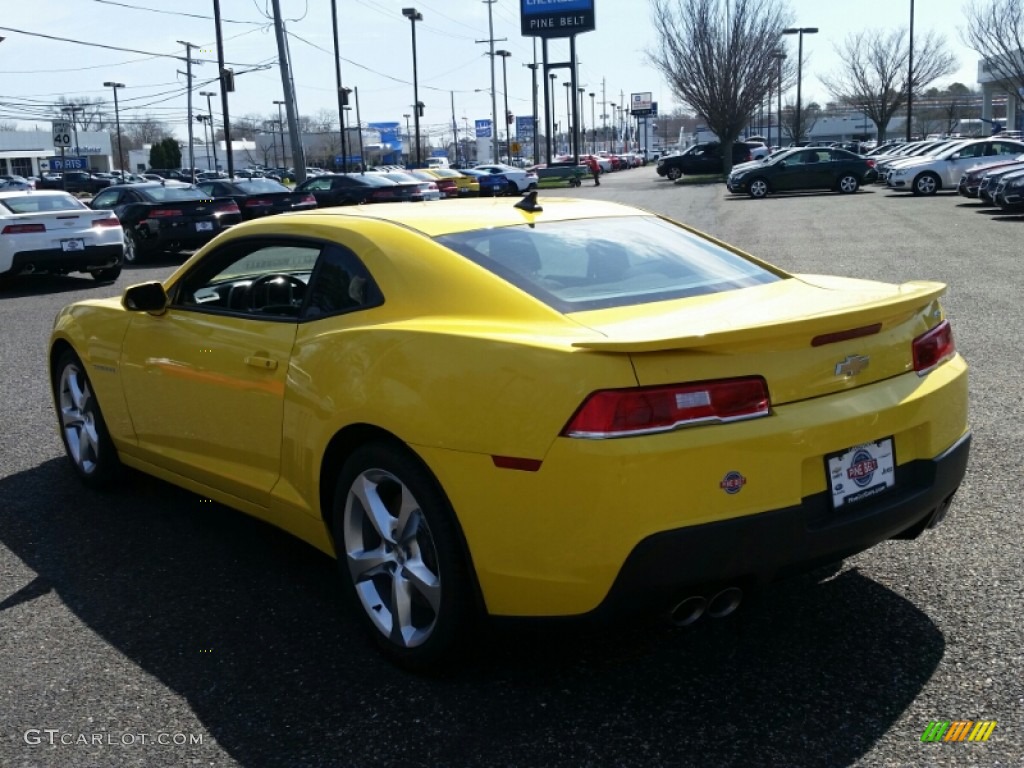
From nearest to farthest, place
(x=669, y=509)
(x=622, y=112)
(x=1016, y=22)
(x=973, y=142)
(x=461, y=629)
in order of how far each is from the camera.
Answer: (x=669, y=509), (x=461, y=629), (x=973, y=142), (x=1016, y=22), (x=622, y=112)

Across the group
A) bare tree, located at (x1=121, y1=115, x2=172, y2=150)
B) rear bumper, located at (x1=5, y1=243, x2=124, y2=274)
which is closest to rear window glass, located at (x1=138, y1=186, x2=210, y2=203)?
rear bumper, located at (x1=5, y1=243, x2=124, y2=274)

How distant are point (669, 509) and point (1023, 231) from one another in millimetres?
17587

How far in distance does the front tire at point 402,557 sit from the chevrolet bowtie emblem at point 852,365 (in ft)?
3.91

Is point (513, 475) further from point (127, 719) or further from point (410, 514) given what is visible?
point (127, 719)

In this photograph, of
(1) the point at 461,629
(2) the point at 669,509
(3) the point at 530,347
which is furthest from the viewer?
(1) the point at 461,629

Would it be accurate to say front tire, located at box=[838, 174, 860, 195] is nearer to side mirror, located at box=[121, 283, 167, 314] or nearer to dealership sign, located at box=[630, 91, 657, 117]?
side mirror, located at box=[121, 283, 167, 314]

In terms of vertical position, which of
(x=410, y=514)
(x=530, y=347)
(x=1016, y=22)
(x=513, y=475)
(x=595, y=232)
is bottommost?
(x=410, y=514)

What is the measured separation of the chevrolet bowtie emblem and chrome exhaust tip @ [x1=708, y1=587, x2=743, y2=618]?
0.69 meters

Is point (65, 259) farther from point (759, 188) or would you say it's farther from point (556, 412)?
point (759, 188)

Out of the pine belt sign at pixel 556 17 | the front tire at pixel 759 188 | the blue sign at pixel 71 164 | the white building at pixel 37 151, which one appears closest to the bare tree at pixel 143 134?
the white building at pixel 37 151

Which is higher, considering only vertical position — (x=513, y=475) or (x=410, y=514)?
(x=513, y=475)

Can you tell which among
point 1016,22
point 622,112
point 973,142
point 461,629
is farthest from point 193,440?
point 622,112

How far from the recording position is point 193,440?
14.6 ft

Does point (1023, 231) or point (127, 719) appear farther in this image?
point (1023, 231)
